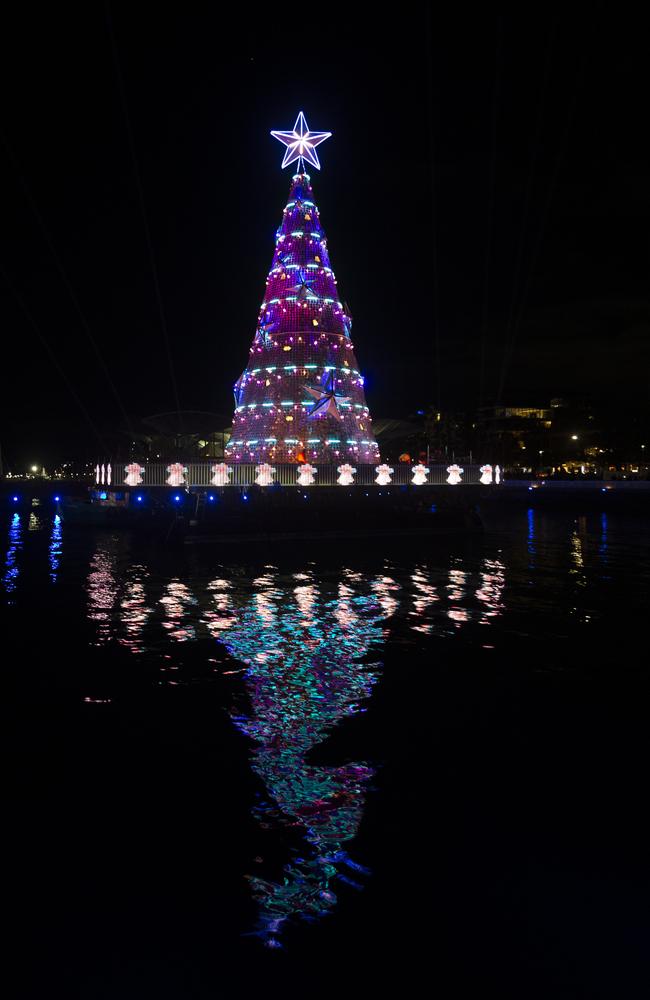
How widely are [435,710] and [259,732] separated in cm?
158

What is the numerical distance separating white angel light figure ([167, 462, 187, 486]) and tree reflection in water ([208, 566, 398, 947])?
17222 mm

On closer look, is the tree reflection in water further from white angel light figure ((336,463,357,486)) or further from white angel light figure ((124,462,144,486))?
white angel light figure ((336,463,357,486))

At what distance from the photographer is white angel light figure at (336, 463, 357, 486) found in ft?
101

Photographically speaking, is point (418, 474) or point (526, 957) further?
point (418, 474)

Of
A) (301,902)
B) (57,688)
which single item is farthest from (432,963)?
(57,688)

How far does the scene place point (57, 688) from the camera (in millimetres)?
6480

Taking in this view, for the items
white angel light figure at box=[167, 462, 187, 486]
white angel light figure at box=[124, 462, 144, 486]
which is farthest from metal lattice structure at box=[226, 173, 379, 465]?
white angel light figure at box=[124, 462, 144, 486]

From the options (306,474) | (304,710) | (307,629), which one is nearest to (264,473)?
(306,474)

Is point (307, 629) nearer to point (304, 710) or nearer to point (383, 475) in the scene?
point (304, 710)

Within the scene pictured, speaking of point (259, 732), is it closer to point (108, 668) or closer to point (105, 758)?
point (105, 758)

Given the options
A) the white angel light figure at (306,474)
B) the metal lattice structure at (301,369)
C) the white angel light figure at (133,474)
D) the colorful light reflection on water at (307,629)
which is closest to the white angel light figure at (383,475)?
the metal lattice structure at (301,369)

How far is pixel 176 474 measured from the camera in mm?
28641

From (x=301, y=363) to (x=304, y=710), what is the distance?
2714 cm

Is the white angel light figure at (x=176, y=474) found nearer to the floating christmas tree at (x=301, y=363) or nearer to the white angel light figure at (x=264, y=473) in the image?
the white angel light figure at (x=264, y=473)
